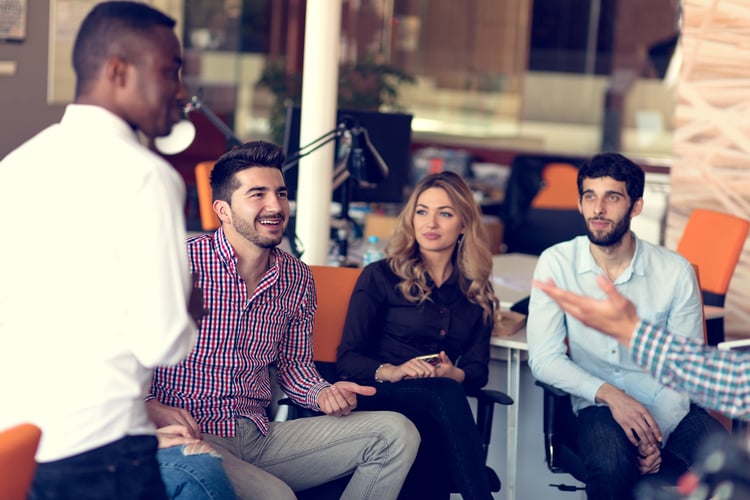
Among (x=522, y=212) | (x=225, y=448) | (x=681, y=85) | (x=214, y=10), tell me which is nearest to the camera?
(x=225, y=448)

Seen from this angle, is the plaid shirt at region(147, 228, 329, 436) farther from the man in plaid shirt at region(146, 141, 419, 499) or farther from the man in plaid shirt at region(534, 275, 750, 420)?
the man in plaid shirt at region(534, 275, 750, 420)

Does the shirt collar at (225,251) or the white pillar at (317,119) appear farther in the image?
the white pillar at (317,119)

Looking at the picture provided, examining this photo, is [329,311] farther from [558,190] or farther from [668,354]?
[558,190]

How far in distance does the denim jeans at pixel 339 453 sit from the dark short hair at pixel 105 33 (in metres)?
1.38

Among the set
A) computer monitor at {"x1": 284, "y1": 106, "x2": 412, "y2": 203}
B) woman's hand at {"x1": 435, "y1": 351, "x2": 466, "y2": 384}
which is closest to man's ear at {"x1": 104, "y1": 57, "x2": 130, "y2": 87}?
woman's hand at {"x1": 435, "y1": 351, "x2": 466, "y2": 384}

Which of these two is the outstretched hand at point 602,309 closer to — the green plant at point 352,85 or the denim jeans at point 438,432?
the denim jeans at point 438,432

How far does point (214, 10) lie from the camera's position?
9086mm

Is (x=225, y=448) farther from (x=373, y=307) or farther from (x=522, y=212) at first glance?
(x=522, y=212)

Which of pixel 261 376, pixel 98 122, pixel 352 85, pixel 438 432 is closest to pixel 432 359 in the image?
pixel 438 432

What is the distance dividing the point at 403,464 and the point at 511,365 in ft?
2.67

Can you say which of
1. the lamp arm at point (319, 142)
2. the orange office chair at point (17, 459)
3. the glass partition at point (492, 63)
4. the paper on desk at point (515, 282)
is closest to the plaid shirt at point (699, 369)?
the orange office chair at point (17, 459)

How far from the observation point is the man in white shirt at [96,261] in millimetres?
1847

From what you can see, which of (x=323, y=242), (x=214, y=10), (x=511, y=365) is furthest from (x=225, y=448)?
(x=214, y=10)

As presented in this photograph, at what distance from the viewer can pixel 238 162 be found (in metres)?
3.15
